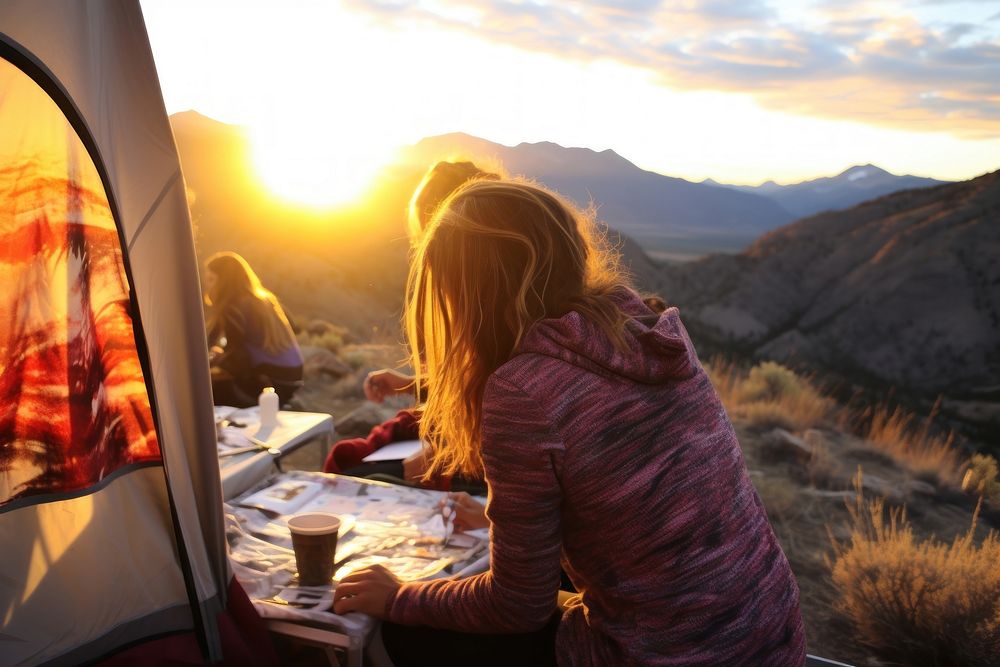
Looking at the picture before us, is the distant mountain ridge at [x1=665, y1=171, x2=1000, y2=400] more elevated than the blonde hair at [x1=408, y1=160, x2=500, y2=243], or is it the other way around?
the blonde hair at [x1=408, y1=160, x2=500, y2=243]

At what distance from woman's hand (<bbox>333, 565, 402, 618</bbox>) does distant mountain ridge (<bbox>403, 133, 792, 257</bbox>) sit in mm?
73186

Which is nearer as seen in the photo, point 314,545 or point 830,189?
point 314,545

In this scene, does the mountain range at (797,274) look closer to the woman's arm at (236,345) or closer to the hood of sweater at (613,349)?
the woman's arm at (236,345)

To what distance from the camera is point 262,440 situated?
2918 millimetres

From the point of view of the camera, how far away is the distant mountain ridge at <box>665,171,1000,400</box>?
75.7 ft

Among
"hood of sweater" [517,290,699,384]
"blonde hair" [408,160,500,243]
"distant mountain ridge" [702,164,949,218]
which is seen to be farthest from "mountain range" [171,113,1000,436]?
"distant mountain ridge" [702,164,949,218]

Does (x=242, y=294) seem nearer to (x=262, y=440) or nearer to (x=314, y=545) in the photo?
(x=262, y=440)

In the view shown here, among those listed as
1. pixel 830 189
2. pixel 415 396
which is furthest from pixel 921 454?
pixel 830 189

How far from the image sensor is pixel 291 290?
1232 inches

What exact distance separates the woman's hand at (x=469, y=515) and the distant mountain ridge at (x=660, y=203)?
72.8m

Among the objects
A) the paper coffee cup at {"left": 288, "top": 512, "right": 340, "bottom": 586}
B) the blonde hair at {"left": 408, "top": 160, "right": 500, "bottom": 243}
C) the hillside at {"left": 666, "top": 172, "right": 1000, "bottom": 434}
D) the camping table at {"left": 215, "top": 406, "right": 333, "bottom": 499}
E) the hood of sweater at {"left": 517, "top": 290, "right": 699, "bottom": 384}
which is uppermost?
the blonde hair at {"left": 408, "top": 160, "right": 500, "bottom": 243}

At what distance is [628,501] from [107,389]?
123cm

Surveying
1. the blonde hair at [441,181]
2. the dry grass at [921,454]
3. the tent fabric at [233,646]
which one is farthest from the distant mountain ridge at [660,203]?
the tent fabric at [233,646]

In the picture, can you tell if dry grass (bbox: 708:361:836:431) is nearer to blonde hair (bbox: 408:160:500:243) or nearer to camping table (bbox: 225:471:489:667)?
blonde hair (bbox: 408:160:500:243)
